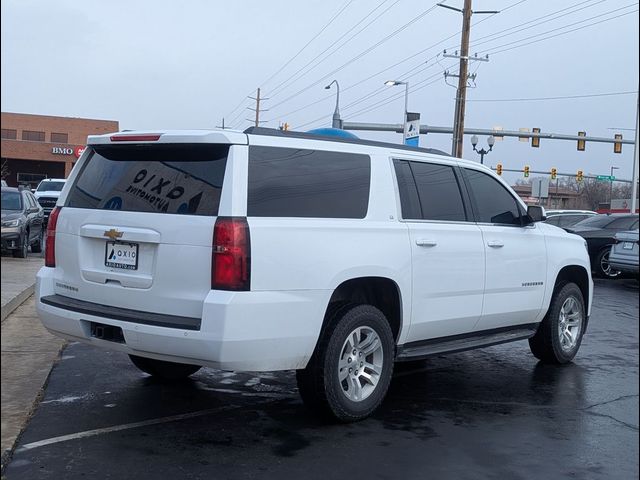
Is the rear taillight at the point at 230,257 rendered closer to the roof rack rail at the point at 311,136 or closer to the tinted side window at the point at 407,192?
the roof rack rail at the point at 311,136

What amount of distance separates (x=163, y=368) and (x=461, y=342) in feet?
8.31

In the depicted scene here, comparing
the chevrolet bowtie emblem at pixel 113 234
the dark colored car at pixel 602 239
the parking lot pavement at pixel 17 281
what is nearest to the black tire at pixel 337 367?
the chevrolet bowtie emblem at pixel 113 234

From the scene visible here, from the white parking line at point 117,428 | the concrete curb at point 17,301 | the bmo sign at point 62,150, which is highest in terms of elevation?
the bmo sign at point 62,150

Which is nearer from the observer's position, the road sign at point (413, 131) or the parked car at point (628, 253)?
the parked car at point (628, 253)

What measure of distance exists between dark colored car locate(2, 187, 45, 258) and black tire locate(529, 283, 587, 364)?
1034 cm

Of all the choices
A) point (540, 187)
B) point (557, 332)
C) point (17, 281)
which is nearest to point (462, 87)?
point (540, 187)

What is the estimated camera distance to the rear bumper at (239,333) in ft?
14.4

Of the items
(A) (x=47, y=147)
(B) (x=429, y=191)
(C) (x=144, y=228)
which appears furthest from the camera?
(A) (x=47, y=147)

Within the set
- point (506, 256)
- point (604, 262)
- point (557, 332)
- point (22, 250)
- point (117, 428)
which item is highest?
point (506, 256)

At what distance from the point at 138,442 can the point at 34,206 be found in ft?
47.4

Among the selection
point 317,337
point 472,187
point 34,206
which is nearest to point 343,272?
point 317,337

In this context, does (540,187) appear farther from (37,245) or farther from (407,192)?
(407,192)

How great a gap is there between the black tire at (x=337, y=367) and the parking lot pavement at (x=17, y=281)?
4502mm

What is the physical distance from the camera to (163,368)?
6227 millimetres
